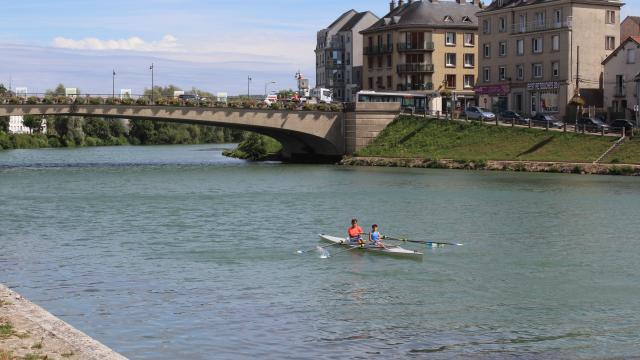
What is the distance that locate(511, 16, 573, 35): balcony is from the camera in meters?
111

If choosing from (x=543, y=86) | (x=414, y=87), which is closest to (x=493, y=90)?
(x=543, y=86)

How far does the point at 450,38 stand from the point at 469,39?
3389 mm

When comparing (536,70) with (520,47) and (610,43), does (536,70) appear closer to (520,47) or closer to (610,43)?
(520,47)

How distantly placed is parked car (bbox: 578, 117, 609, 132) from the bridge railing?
27.6 metres

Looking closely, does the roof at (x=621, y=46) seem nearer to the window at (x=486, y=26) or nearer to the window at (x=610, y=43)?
the window at (x=610, y=43)

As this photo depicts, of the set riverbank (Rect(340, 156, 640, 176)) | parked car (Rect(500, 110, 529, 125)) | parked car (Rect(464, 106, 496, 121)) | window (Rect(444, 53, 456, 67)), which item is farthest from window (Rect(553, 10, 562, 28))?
window (Rect(444, 53, 456, 67))

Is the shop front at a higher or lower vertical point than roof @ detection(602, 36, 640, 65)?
lower

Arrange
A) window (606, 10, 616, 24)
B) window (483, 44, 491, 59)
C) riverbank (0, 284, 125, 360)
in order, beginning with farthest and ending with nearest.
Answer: window (483, 44, 491, 59)
window (606, 10, 616, 24)
riverbank (0, 284, 125, 360)

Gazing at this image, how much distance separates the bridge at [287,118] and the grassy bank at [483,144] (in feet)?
7.22

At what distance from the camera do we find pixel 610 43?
114562 millimetres

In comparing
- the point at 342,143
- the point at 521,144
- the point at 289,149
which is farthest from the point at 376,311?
the point at 289,149

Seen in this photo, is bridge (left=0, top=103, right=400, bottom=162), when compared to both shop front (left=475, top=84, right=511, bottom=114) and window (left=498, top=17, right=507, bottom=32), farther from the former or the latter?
window (left=498, top=17, right=507, bottom=32)

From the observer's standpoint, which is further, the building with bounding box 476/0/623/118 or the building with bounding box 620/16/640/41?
the building with bounding box 620/16/640/41

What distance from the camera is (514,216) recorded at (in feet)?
186
